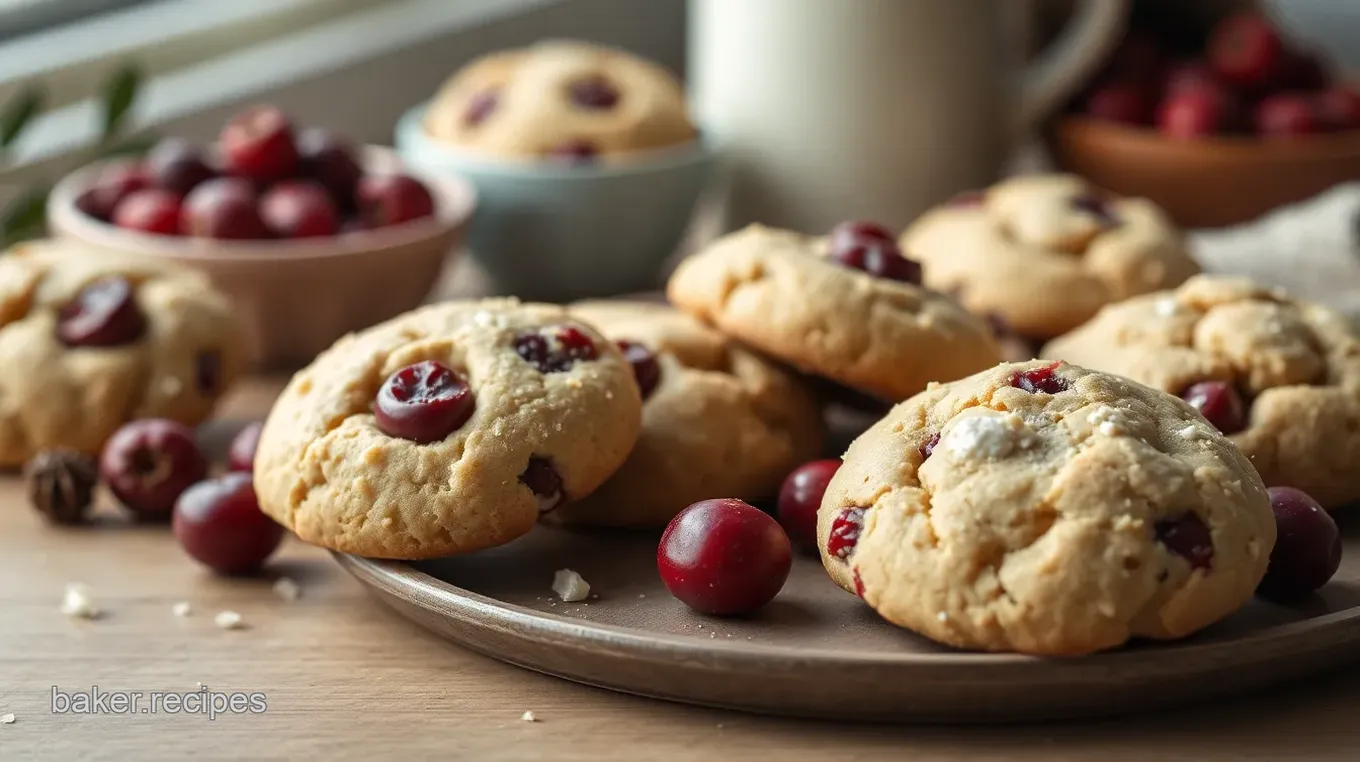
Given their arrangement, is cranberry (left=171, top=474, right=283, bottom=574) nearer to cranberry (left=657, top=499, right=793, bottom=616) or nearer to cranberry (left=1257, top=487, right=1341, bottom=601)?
cranberry (left=657, top=499, right=793, bottom=616)

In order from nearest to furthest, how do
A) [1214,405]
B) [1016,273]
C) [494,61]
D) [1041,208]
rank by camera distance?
[1214,405] < [1016,273] < [1041,208] < [494,61]

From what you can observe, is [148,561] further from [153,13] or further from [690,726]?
[153,13]

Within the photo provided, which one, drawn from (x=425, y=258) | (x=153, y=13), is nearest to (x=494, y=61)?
(x=425, y=258)

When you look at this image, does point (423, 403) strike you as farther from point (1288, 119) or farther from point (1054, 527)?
point (1288, 119)

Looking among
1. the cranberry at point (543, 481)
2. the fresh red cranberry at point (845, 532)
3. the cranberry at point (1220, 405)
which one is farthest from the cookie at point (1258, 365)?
the cranberry at point (543, 481)

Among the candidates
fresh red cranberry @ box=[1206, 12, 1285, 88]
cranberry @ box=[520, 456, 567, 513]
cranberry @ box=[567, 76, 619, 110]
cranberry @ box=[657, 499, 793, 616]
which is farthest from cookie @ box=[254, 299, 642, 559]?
fresh red cranberry @ box=[1206, 12, 1285, 88]

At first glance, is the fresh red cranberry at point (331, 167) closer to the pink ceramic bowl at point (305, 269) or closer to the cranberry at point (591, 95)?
the pink ceramic bowl at point (305, 269)
